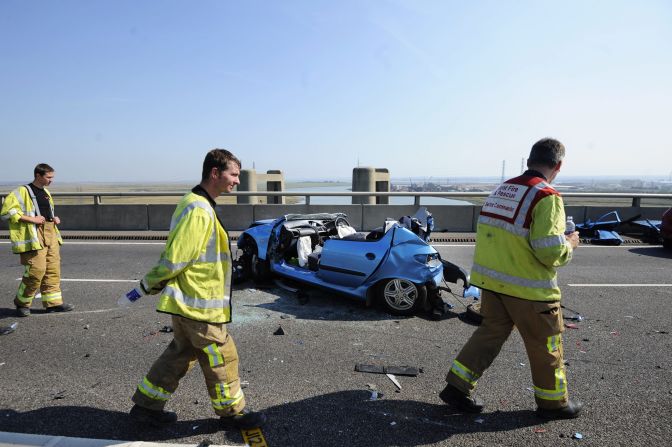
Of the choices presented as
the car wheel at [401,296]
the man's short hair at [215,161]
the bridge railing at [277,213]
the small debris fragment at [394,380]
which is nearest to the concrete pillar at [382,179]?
the bridge railing at [277,213]

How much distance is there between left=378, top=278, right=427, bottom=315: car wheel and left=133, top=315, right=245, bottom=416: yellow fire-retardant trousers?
273 centimetres

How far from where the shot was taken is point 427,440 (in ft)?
9.15

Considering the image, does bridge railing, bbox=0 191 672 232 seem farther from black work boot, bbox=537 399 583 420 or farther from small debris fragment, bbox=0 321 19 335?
black work boot, bbox=537 399 583 420

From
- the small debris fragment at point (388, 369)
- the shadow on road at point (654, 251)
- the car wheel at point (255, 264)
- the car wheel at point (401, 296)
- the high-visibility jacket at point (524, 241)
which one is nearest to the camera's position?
the high-visibility jacket at point (524, 241)

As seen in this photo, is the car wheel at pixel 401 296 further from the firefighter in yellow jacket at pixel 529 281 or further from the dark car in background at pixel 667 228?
the dark car in background at pixel 667 228

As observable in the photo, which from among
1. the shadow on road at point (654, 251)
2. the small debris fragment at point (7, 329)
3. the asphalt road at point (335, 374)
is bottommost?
the asphalt road at point (335, 374)

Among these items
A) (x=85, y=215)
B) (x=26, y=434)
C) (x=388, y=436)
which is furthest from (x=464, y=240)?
(x=85, y=215)

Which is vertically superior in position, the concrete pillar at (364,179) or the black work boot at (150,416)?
the concrete pillar at (364,179)

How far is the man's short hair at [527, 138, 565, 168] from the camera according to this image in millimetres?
2959

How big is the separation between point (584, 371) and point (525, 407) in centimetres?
98

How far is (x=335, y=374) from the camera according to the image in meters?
3.72

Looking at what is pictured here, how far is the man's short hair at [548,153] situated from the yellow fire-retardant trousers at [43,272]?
5434 millimetres

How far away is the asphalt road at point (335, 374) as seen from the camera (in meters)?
2.88

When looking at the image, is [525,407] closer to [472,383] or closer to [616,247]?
[472,383]
